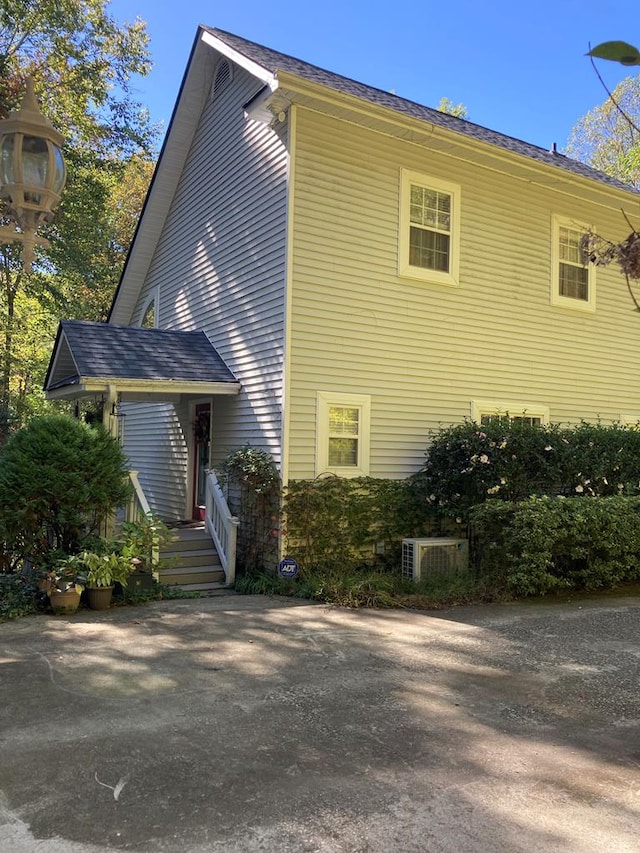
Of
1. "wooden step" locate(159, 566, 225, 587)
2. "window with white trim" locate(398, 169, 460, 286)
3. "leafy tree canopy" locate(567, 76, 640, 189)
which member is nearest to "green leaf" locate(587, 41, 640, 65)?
"wooden step" locate(159, 566, 225, 587)

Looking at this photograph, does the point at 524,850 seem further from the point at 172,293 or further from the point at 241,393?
the point at 172,293

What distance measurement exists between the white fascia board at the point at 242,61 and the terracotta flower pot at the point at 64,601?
20.5ft

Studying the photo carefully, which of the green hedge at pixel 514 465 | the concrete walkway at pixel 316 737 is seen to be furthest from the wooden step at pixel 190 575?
the green hedge at pixel 514 465

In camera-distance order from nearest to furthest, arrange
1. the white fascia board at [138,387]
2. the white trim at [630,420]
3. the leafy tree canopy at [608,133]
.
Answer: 1. the white fascia board at [138,387]
2. the white trim at [630,420]
3. the leafy tree canopy at [608,133]

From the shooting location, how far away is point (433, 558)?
28.6 feet

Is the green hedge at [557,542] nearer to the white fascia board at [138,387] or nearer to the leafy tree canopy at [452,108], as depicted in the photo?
the white fascia board at [138,387]

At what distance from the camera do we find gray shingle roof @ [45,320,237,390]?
28.8 ft

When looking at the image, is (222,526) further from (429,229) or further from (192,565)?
(429,229)

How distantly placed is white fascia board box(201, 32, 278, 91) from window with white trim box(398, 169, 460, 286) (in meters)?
2.39

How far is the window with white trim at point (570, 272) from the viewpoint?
11.2 meters

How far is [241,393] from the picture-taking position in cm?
968

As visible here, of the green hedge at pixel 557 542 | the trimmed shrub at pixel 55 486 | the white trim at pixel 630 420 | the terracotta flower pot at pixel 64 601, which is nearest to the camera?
the terracotta flower pot at pixel 64 601

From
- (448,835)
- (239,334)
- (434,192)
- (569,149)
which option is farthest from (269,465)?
(569,149)

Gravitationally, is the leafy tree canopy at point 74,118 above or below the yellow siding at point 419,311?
above
